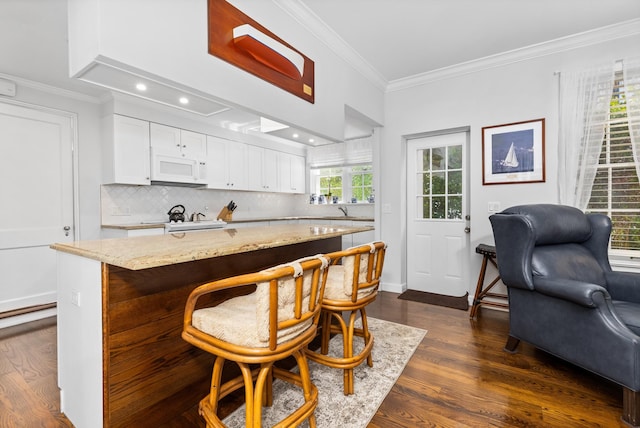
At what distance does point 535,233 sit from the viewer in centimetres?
212

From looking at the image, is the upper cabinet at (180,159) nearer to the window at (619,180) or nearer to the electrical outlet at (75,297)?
the electrical outlet at (75,297)

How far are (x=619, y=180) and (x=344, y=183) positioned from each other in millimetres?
3562

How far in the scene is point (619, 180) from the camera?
9.04 ft

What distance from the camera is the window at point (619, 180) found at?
270 cm

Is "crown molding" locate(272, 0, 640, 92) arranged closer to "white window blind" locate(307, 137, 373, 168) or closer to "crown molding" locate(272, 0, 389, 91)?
"crown molding" locate(272, 0, 389, 91)

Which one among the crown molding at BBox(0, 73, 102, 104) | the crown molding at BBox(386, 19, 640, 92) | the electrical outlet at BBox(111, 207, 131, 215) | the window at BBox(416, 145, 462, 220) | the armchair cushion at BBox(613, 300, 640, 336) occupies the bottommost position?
the armchair cushion at BBox(613, 300, 640, 336)

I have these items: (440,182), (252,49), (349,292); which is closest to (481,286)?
(440,182)

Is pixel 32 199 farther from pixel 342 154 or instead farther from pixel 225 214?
pixel 342 154

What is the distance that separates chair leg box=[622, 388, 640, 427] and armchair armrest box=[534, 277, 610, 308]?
442 mm

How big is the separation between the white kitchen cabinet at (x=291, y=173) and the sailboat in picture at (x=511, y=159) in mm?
3472

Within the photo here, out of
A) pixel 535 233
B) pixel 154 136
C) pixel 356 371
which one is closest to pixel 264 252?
pixel 356 371

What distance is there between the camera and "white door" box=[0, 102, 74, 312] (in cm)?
314

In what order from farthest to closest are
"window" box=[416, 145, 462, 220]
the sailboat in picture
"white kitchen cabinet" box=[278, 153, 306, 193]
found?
"white kitchen cabinet" box=[278, 153, 306, 193], "window" box=[416, 145, 462, 220], the sailboat in picture

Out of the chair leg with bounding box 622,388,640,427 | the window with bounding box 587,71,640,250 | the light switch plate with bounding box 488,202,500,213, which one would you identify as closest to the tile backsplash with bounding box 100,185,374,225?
the light switch plate with bounding box 488,202,500,213
